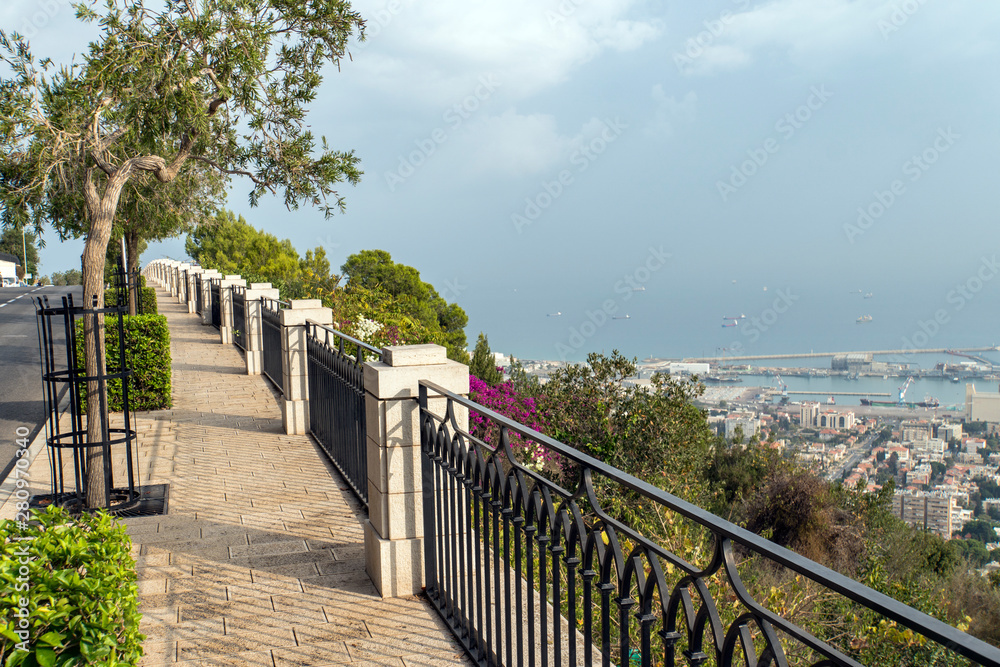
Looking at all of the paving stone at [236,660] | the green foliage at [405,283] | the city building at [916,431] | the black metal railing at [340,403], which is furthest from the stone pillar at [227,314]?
the city building at [916,431]

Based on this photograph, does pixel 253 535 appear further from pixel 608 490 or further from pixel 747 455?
pixel 747 455

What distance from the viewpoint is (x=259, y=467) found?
7344 mm

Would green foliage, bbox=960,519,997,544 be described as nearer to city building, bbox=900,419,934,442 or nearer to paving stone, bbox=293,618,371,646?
city building, bbox=900,419,934,442

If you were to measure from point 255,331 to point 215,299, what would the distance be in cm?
802

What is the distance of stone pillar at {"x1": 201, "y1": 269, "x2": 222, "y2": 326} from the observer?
836 inches

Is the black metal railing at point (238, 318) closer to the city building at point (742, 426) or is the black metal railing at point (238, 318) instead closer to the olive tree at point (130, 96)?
the olive tree at point (130, 96)

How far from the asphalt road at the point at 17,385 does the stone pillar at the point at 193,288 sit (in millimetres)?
4885

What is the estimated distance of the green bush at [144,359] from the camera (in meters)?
9.89

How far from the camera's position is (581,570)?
2461mm

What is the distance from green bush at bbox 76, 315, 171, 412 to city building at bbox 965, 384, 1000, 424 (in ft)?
98.8

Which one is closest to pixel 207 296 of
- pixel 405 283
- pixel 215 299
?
pixel 215 299

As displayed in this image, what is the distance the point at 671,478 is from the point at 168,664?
8439 millimetres

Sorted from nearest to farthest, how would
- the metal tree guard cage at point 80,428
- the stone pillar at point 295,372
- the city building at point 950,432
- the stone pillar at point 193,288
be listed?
1. the metal tree guard cage at point 80,428
2. the stone pillar at point 295,372
3. the stone pillar at point 193,288
4. the city building at point 950,432

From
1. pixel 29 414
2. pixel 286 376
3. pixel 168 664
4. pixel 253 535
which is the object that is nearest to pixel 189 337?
pixel 29 414
